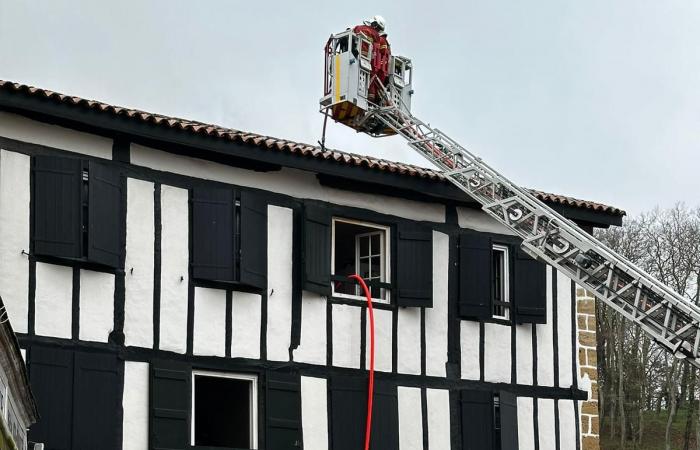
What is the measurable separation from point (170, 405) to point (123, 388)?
1.99 feet

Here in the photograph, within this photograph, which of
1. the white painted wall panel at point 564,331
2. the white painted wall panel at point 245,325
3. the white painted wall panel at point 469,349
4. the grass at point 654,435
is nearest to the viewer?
the white painted wall panel at point 245,325

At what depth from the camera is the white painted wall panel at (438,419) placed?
17.7 m

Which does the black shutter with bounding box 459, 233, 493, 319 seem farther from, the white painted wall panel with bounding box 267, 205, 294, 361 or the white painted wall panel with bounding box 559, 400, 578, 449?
the white painted wall panel with bounding box 267, 205, 294, 361

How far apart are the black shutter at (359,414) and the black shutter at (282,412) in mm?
570

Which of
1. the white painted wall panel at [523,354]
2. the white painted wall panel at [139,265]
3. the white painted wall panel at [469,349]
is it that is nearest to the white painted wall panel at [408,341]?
the white painted wall panel at [469,349]

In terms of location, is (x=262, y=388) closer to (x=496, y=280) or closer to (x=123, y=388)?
(x=123, y=388)

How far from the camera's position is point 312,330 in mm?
16797

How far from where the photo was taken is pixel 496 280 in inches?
750

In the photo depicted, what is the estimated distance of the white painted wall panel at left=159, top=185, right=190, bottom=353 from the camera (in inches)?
611

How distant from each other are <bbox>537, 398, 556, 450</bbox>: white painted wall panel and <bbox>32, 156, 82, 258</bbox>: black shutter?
724 cm

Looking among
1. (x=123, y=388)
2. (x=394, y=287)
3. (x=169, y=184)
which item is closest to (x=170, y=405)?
(x=123, y=388)

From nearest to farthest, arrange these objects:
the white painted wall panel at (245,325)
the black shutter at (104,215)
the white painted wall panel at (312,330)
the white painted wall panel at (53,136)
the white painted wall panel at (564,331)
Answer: the white painted wall panel at (53,136) < the black shutter at (104,215) < the white painted wall panel at (245,325) < the white painted wall panel at (312,330) < the white painted wall panel at (564,331)

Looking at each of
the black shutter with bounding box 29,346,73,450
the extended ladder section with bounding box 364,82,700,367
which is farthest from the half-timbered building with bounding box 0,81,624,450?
the extended ladder section with bounding box 364,82,700,367

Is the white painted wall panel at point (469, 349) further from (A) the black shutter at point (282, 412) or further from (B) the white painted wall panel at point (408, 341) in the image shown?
(A) the black shutter at point (282, 412)
